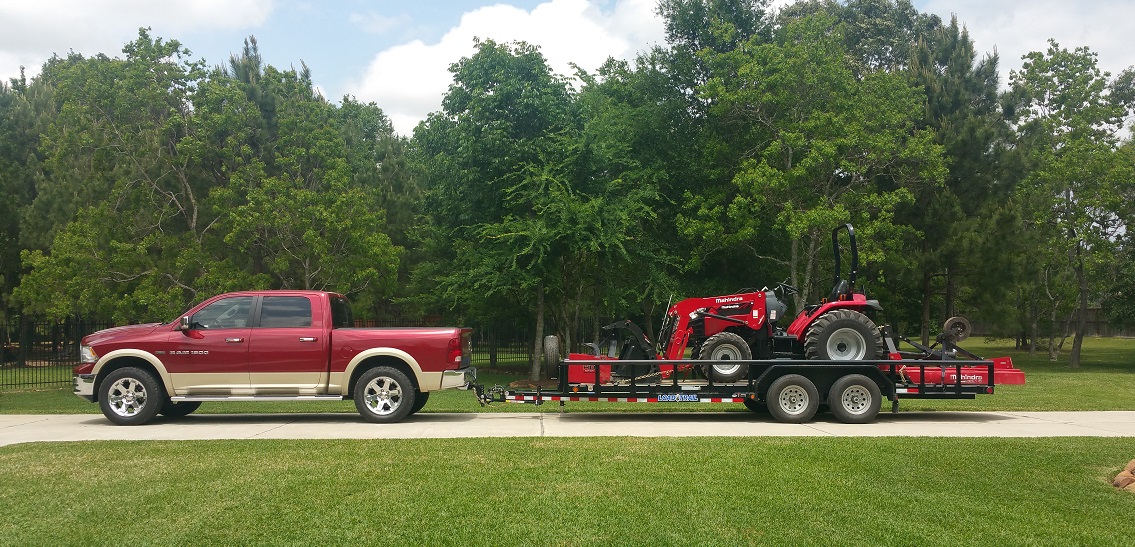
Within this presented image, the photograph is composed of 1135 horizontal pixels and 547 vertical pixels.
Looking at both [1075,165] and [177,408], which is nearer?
[177,408]

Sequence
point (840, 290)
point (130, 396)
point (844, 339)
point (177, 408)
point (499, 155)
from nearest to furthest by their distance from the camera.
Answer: point (130, 396), point (844, 339), point (840, 290), point (177, 408), point (499, 155)

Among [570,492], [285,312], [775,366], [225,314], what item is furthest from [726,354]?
[225,314]

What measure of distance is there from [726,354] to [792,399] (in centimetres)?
122

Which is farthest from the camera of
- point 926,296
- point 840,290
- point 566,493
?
point 926,296

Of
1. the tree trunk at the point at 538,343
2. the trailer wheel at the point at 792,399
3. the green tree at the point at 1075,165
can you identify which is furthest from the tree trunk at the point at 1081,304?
the trailer wheel at the point at 792,399

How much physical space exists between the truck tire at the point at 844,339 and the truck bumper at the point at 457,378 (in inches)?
210

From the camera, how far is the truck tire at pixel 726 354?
45.4 ft

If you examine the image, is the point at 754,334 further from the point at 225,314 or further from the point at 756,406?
the point at 225,314

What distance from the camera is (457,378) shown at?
542 inches

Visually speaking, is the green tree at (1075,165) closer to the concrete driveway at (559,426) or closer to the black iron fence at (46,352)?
the concrete driveway at (559,426)

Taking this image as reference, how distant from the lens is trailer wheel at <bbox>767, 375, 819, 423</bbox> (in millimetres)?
13594

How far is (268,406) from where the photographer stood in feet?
55.5

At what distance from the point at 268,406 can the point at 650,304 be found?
1647 cm

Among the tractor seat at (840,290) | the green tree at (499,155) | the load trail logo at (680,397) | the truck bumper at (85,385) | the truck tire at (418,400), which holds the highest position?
the green tree at (499,155)
